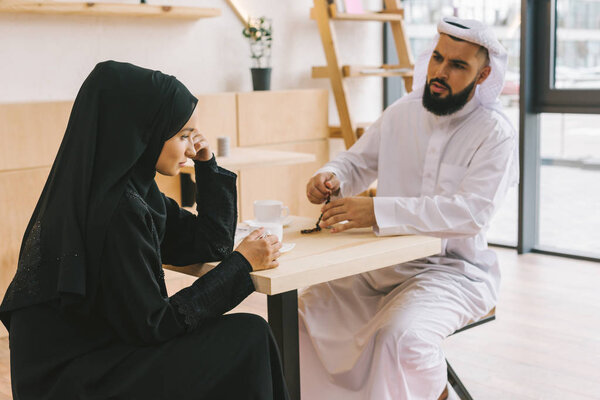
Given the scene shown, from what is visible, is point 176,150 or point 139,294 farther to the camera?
point 176,150

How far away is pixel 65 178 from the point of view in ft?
4.89

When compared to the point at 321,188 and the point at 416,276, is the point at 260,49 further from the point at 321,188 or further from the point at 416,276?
the point at 416,276

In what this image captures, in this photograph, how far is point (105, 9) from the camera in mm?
3793

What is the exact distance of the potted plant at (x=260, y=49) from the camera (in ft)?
14.6

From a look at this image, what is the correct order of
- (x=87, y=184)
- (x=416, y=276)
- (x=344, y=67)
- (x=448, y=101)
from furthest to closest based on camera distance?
(x=344, y=67)
(x=448, y=101)
(x=416, y=276)
(x=87, y=184)

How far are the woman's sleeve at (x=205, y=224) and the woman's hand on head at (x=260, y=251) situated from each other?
0.53ft

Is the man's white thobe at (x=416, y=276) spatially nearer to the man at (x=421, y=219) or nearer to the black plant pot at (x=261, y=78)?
the man at (x=421, y=219)

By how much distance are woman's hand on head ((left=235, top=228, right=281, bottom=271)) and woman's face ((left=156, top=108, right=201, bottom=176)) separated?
0.75ft

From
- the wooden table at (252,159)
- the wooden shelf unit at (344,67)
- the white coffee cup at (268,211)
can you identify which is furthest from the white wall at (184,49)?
the white coffee cup at (268,211)

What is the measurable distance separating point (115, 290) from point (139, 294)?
5 centimetres

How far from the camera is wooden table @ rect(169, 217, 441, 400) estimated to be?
66.6 inches

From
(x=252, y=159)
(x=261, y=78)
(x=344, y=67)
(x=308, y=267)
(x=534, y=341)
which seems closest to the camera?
(x=308, y=267)

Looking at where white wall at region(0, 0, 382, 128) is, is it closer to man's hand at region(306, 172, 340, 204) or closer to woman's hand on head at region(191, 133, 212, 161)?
man's hand at region(306, 172, 340, 204)

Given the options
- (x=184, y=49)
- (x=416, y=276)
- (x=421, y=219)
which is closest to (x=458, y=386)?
(x=416, y=276)
